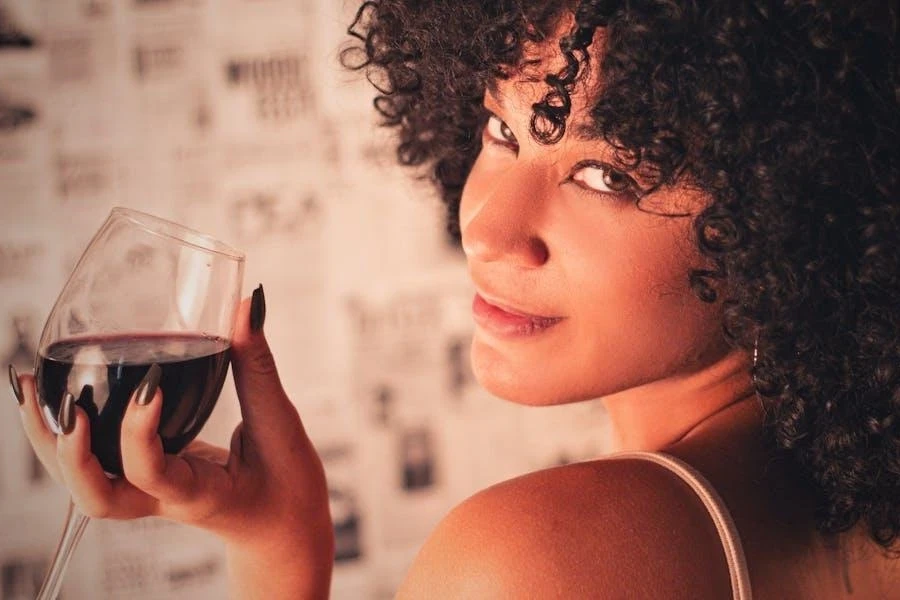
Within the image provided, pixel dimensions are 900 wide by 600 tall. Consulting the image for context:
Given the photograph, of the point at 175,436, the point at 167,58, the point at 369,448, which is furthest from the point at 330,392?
the point at 175,436

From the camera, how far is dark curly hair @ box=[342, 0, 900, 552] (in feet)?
2.31

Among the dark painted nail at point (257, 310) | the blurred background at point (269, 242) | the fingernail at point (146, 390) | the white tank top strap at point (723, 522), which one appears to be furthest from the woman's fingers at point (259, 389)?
the blurred background at point (269, 242)

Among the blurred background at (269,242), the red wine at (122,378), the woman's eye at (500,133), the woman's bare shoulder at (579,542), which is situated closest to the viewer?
the woman's bare shoulder at (579,542)

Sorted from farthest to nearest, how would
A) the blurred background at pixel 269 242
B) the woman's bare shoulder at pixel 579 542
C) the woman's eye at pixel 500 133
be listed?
the blurred background at pixel 269 242 → the woman's eye at pixel 500 133 → the woman's bare shoulder at pixel 579 542

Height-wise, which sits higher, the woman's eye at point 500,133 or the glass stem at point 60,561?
the woman's eye at point 500,133

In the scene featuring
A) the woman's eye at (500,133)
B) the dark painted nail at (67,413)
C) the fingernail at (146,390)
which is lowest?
the dark painted nail at (67,413)

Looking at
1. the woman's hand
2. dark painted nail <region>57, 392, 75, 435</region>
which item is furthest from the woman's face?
dark painted nail <region>57, 392, 75, 435</region>

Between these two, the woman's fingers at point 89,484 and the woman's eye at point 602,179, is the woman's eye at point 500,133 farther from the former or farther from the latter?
the woman's fingers at point 89,484

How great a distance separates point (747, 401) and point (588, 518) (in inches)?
9.7

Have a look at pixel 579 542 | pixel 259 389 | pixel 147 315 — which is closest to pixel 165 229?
pixel 147 315

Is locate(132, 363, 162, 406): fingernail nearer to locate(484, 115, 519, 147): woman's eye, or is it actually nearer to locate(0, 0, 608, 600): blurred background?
locate(484, 115, 519, 147): woman's eye

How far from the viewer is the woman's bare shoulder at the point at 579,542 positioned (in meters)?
0.66

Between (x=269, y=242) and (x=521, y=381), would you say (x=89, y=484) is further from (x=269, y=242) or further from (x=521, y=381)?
(x=269, y=242)

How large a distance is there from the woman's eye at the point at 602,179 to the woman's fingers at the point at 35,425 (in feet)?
1.62
